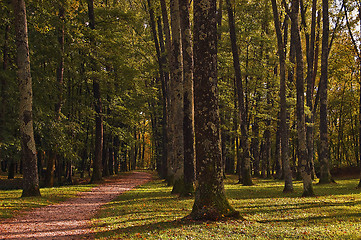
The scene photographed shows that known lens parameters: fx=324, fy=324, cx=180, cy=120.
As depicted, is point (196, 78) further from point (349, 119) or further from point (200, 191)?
point (349, 119)

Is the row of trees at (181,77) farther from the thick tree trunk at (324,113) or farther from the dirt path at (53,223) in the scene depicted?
the dirt path at (53,223)

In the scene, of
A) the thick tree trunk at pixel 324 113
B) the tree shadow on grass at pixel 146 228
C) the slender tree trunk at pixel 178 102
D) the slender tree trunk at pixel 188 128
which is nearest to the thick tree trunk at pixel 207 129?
the tree shadow on grass at pixel 146 228

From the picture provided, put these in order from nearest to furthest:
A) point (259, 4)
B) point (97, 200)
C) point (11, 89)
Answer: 1. point (97, 200)
2. point (11, 89)
3. point (259, 4)

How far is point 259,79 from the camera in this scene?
32.1m

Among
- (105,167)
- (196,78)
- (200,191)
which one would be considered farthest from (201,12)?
(105,167)

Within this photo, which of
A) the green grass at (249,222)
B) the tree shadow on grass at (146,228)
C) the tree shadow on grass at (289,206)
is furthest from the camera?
the tree shadow on grass at (289,206)

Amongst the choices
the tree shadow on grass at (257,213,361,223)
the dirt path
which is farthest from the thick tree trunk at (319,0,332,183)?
the dirt path

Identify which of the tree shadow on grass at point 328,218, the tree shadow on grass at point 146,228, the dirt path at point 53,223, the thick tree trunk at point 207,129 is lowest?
the tree shadow on grass at point 328,218

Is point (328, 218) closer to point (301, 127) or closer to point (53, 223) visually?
point (301, 127)

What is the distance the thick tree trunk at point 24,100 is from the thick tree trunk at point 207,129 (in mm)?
9675

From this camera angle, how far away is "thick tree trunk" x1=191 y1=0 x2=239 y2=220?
9180 mm

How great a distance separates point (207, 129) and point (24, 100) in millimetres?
10255

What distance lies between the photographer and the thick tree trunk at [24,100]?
15.3 m

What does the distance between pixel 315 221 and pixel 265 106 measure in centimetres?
2258
